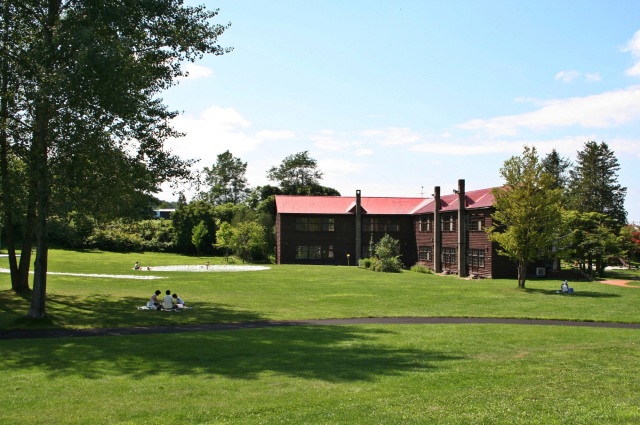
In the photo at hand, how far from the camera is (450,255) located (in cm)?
5544

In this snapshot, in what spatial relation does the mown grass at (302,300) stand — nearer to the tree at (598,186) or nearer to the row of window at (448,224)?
→ the row of window at (448,224)

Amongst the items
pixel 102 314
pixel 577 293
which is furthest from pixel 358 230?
pixel 102 314

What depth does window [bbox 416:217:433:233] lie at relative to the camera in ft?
199

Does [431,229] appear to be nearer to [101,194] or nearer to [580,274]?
[580,274]

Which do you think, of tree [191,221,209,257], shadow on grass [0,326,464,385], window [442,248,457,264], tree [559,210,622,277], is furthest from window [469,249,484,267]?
tree [191,221,209,257]

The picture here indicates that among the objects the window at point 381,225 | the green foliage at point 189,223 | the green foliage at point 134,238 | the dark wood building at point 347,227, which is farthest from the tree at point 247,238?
the green foliage at point 134,238

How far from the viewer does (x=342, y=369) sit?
1295 cm

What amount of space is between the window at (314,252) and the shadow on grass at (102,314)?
37146 mm

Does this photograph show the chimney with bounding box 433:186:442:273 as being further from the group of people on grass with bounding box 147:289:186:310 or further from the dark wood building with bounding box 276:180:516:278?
the group of people on grass with bounding box 147:289:186:310

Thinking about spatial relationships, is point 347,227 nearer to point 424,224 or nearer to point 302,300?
point 424,224

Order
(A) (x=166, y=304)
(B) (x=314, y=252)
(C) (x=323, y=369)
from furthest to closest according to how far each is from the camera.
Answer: (B) (x=314, y=252) < (A) (x=166, y=304) < (C) (x=323, y=369)

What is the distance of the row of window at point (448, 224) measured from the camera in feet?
165

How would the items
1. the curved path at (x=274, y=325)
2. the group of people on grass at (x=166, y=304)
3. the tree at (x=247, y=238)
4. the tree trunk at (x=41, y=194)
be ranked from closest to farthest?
the curved path at (x=274, y=325), the tree trunk at (x=41, y=194), the group of people on grass at (x=166, y=304), the tree at (x=247, y=238)

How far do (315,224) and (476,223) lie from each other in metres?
21.3
